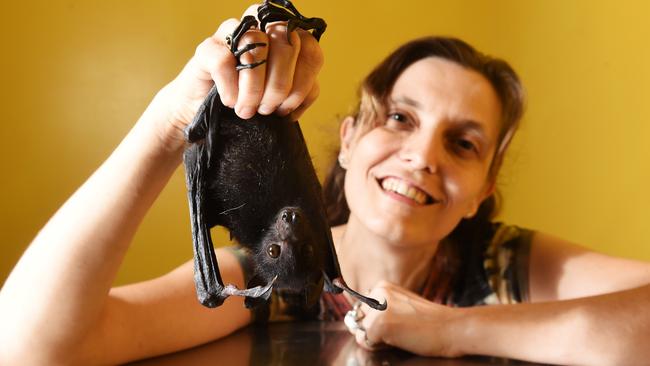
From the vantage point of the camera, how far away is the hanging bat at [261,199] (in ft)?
1.77

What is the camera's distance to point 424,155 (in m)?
1.05

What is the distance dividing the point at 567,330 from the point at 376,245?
365mm

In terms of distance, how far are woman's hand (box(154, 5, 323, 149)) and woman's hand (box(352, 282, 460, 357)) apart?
454mm

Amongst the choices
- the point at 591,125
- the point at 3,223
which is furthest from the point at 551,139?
the point at 3,223

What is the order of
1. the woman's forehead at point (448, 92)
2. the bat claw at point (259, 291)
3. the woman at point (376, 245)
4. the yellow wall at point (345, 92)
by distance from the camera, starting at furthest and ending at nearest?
the yellow wall at point (345, 92), the woman's forehead at point (448, 92), the woman at point (376, 245), the bat claw at point (259, 291)

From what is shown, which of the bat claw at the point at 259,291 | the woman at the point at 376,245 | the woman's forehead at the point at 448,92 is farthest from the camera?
the woman's forehead at the point at 448,92

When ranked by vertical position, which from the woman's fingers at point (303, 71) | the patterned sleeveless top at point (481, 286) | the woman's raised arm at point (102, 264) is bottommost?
the patterned sleeveless top at point (481, 286)

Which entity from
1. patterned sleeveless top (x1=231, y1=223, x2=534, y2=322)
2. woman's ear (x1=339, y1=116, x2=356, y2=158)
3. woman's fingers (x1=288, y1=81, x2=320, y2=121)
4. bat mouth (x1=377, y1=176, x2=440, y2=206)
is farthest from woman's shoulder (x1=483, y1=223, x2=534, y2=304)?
woman's fingers (x1=288, y1=81, x2=320, y2=121)

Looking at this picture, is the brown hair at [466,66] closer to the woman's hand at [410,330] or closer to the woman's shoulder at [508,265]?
the woman's shoulder at [508,265]

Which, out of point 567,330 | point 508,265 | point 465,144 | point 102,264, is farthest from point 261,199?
point 508,265

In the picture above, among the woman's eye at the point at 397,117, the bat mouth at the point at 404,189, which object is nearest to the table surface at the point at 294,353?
the bat mouth at the point at 404,189

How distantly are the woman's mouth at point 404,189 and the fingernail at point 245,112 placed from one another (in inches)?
21.6

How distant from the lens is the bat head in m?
0.53

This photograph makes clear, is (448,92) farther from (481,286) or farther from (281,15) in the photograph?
(281,15)
